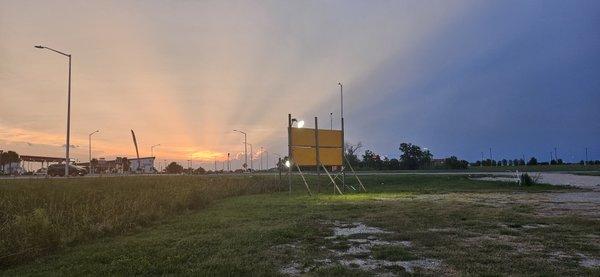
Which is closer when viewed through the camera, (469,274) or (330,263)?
(469,274)

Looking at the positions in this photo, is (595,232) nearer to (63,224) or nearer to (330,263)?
(330,263)

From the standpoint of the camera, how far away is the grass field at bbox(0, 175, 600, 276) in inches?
313

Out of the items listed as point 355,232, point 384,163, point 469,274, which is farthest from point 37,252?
point 384,163

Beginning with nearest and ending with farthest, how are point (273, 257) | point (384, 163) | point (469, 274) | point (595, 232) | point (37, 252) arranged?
point (469, 274) < point (273, 257) < point (37, 252) < point (595, 232) < point (384, 163)

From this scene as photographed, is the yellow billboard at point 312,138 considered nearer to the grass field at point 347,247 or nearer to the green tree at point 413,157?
the grass field at point 347,247

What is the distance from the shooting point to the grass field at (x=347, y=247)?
7.96 metres

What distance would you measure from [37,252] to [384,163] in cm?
10568

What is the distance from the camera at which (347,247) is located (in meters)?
9.95

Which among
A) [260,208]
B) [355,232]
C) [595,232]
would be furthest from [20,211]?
[595,232]

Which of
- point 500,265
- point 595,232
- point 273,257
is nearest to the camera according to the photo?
point 500,265

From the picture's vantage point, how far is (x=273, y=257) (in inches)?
353

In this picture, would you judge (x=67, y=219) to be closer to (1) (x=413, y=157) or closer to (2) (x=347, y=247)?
(2) (x=347, y=247)

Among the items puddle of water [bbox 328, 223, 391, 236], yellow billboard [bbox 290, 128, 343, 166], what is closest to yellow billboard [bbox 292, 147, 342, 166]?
yellow billboard [bbox 290, 128, 343, 166]

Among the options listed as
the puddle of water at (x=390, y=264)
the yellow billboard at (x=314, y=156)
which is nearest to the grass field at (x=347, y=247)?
the puddle of water at (x=390, y=264)
